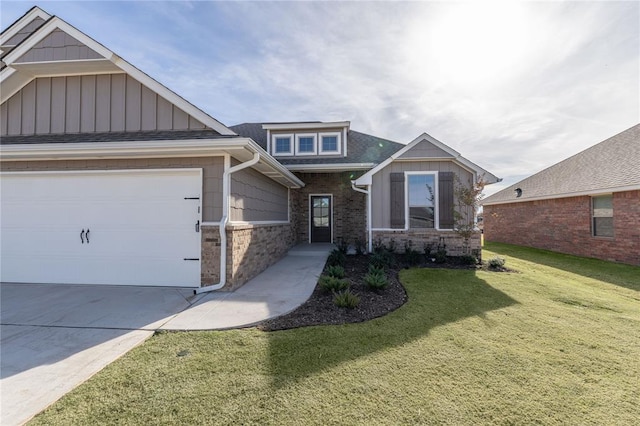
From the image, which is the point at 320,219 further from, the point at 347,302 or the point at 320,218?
the point at 347,302

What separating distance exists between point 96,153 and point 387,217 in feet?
25.3

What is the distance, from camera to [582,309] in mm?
4574

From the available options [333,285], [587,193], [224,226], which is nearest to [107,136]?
[224,226]

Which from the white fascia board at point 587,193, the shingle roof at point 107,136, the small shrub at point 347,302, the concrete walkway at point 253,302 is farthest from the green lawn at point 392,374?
the white fascia board at point 587,193

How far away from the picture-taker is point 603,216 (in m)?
9.58

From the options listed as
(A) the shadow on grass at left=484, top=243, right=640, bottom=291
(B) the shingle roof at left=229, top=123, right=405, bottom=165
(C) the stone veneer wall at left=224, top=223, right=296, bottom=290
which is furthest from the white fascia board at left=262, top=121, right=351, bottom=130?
(A) the shadow on grass at left=484, top=243, right=640, bottom=291

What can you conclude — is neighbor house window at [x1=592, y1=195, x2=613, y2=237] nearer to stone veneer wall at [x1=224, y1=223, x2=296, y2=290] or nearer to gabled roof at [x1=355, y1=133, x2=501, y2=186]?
gabled roof at [x1=355, y1=133, x2=501, y2=186]

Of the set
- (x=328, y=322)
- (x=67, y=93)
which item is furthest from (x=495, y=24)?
(x=67, y=93)

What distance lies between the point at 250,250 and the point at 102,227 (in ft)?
10.3

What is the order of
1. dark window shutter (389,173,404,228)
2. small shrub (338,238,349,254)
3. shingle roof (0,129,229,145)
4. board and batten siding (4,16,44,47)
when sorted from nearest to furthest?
shingle roof (0,129,229,145) < board and batten siding (4,16,44,47) < small shrub (338,238,349,254) < dark window shutter (389,173,404,228)

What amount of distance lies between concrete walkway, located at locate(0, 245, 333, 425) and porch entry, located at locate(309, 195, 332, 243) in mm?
5415

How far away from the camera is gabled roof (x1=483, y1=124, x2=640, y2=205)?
9.10m

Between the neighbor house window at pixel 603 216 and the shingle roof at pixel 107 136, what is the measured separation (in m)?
12.9

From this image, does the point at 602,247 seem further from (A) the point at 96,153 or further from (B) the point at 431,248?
(A) the point at 96,153
